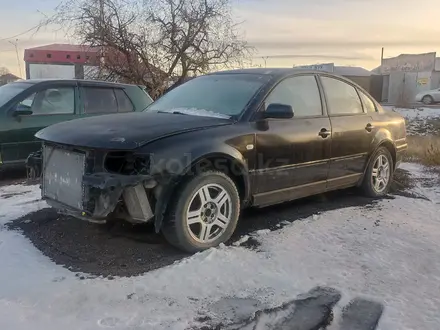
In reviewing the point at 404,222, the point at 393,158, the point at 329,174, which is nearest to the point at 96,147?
the point at 329,174

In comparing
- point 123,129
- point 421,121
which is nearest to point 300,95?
point 123,129

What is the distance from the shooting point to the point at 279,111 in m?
4.44

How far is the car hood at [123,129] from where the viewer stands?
3.70 metres

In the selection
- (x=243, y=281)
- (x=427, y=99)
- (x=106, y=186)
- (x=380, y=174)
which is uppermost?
(x=427, y=99)

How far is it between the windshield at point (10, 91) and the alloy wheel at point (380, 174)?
5.30 meters

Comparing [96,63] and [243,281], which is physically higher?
[96,63]

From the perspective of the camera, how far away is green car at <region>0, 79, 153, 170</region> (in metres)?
6.74

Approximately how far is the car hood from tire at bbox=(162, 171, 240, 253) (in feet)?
1.58

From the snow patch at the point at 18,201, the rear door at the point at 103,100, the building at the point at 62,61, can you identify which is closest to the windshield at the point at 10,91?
the rear door at the point at 103,100

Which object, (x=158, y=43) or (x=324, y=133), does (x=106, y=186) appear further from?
(x=158, y=43)

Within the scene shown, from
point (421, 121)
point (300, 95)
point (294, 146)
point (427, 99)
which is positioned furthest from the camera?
point (427, 99)

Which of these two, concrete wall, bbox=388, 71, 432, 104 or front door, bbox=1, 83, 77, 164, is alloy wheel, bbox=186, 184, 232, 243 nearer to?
front door, bbox=1, 83, 77, 164

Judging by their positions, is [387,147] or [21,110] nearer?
[387,147]

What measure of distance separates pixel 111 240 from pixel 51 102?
3873 millimetres
